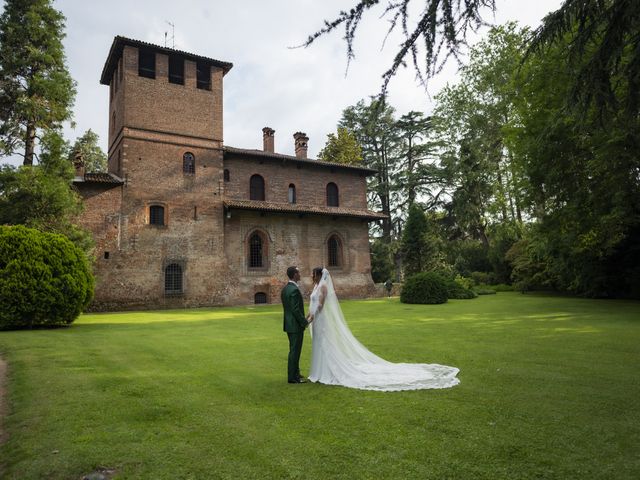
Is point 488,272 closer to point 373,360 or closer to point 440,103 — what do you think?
point 440,103

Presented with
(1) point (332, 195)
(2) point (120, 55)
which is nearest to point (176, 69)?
(2) point (120, 55)

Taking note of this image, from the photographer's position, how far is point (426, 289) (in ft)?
74.2

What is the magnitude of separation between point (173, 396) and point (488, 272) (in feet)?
113

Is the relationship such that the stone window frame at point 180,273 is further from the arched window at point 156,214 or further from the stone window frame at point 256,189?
the stone window frame at point 256,189

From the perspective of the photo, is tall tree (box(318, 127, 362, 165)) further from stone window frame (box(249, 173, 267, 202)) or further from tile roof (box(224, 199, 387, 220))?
stone window frame (box(249, 173, 267, 202))

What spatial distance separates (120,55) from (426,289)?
21.7 m

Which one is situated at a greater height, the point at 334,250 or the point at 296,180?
the point at 296,180

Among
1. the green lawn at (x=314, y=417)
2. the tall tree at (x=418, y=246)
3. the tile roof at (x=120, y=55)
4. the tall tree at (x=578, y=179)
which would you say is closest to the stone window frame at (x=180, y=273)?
the tile roof at (x=120, y=55)

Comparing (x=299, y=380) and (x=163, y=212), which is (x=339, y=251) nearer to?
(x=163, y=212)

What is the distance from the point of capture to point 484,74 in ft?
100

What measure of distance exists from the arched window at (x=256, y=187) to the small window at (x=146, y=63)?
27.3 ft

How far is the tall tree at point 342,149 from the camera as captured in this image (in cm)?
4044

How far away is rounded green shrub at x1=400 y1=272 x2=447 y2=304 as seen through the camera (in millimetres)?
22516

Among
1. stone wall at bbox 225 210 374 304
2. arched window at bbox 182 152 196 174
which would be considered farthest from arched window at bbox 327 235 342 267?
arched window at bbox 182 152 196 174
